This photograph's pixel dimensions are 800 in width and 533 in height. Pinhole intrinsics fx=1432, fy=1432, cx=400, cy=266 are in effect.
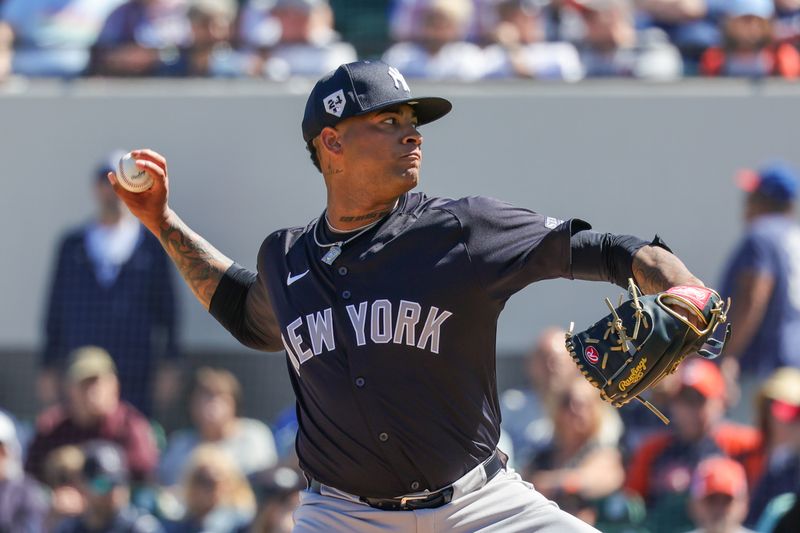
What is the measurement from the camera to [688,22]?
8.89 meters

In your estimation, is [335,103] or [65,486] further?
[65,486]

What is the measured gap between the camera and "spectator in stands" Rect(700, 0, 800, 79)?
27.8ft

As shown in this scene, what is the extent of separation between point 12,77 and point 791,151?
16.5 feet

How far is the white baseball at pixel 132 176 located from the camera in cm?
461

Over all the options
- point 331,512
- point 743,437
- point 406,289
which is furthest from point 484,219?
point 743,437

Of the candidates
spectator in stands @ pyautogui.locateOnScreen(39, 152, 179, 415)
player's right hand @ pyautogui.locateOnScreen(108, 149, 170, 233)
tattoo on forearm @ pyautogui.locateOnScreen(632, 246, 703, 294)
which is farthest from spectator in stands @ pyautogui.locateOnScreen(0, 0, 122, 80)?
tattoo on forearm @ pyautogui.locateOnScreen(632, 246, 703, 294)

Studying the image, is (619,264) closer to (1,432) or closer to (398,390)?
(398,390)

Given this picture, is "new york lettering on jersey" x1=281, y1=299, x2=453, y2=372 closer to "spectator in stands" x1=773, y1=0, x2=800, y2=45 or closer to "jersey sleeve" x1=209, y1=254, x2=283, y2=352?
"jersey sleeve" x1=209, y1=254, x2=283, y2=352

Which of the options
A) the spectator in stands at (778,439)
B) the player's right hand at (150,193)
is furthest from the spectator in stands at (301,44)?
the player's right hand at (150,193)

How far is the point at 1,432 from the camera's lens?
7.86 m

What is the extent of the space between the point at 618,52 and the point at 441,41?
1097 mm

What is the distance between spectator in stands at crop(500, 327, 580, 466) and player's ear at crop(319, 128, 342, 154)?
3.12 metres

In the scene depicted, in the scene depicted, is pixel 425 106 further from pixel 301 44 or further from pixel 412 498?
pixel 301 44

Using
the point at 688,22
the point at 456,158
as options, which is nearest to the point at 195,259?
the point at 456,158
